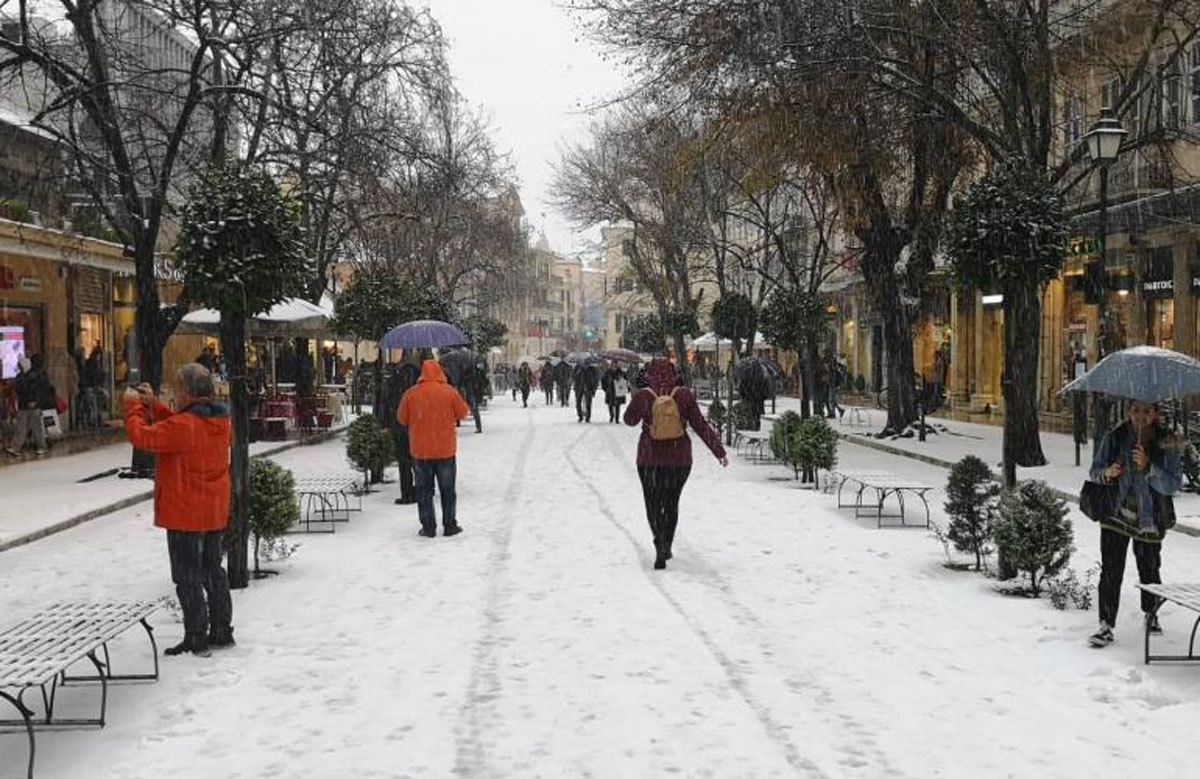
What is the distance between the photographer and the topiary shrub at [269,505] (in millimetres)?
9758

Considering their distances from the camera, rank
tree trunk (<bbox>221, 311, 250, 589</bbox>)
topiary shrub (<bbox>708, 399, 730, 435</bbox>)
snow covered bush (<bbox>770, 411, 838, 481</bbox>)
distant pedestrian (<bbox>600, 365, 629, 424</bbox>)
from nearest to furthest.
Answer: tree trunk (<bbox>221, 311, 250, 589</bbox>) < snow covered bush (<bbox>770, 411, 838, 481</bbox>) < topiary shrub (<bbox>708, 399, 730, 435</bbox>) < distant pedestrian (<bbox>600, 365, 629, 424</bbox>)

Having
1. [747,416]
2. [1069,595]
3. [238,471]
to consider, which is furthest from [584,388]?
[1069,595]

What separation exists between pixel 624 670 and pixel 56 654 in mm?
2895

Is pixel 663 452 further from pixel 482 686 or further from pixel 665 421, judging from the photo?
pixel 482 686

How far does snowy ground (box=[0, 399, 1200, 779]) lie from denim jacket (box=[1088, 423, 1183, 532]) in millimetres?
831

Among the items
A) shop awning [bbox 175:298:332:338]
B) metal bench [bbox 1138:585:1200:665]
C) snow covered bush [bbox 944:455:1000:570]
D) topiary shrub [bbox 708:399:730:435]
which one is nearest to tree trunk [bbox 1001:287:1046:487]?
topiary shrub [bbox 708:399:730:435]

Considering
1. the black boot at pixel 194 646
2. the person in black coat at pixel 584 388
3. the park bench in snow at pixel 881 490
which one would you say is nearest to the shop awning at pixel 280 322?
the person in black coat at pixel 584 388

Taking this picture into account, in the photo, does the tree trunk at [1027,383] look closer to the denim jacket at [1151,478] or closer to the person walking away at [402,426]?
the person walking away at [402,426]

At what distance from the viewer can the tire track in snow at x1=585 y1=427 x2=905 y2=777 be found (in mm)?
5117

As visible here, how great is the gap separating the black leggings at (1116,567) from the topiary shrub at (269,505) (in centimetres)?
630

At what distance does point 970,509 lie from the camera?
991cm

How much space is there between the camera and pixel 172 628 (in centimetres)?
777

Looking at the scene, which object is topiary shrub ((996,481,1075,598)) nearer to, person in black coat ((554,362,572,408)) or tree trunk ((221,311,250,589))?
tree trunk ((221,311,250,589))

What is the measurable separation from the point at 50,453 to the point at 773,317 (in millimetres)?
16711
